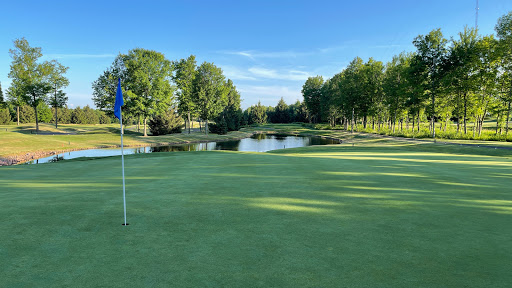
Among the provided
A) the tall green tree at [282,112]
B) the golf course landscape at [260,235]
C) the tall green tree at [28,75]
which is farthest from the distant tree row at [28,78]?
the tall green tree at [282,112]

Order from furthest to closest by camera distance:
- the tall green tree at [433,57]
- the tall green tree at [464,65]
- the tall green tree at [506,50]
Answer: the tall green tree at [433,57] < the tall green tree at [464,65] < the tall green tree at [506,50]

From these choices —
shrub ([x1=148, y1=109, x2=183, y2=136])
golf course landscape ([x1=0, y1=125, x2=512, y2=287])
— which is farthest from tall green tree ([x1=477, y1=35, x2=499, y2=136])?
shrub ([x1=148, y1=109, x2=183, y2=136])

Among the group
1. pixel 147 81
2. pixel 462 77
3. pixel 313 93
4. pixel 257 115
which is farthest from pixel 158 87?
pixel 257 115

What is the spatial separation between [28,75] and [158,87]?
29.9 metres

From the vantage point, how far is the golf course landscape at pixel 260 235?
4.36 m

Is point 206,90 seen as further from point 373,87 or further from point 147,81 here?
point 373,87

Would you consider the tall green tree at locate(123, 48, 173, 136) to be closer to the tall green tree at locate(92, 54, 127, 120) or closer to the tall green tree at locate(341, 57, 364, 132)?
the tall green tree at locate(92, 54, 127, 120)

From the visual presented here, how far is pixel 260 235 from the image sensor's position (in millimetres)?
5965

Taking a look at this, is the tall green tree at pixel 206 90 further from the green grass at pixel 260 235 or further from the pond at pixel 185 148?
the green grass at pixel 260 235

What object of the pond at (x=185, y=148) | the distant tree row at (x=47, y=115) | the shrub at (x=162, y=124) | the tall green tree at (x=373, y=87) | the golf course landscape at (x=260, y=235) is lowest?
the pond at (x=185, y=148)

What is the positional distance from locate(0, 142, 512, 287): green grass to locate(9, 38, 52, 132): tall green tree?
66573 millimetres

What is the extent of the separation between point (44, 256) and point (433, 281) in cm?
699

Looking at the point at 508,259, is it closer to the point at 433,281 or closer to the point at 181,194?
the point at 433,281

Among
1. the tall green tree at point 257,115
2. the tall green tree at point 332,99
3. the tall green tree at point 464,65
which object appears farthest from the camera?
the tall green tree at point 257,115
